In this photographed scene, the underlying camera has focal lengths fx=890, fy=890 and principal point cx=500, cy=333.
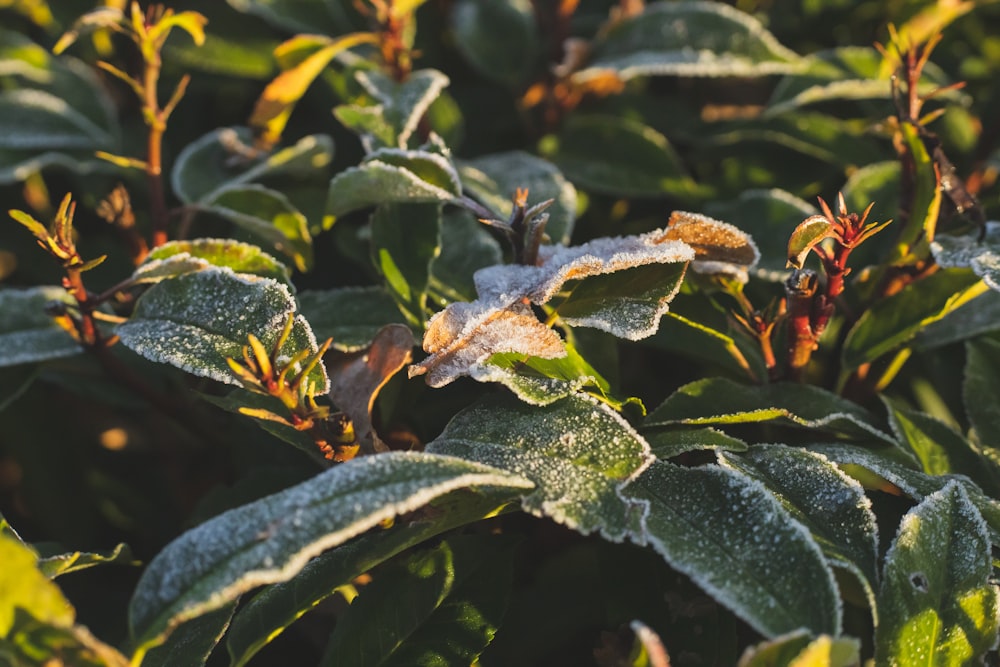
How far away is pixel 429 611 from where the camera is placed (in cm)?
80

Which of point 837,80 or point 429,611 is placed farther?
point 837,80

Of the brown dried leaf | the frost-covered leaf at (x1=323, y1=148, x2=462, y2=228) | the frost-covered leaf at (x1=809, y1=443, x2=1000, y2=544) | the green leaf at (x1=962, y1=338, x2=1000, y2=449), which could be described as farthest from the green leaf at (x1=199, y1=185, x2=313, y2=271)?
the green leaf at (x1=962, y1=338, x2=1000, y2=449)

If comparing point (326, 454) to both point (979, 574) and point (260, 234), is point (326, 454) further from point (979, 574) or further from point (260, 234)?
point (979, 574)

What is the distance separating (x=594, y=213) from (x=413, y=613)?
A: 0.72m

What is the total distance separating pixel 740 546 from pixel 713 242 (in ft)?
0.98

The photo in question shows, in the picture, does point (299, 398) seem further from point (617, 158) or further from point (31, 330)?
point (617, 158)

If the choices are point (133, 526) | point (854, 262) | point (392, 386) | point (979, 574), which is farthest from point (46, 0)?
point (979, 574)

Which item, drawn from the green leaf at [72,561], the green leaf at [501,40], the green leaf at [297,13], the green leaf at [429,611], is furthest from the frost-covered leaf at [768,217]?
the green leaf at [72,561]

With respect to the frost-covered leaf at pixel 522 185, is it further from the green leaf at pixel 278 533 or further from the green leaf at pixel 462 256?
the green leaf at pixel 278 533

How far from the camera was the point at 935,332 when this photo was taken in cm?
97

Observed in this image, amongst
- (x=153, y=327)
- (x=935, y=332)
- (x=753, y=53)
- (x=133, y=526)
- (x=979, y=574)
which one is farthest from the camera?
(x=133, y=526)

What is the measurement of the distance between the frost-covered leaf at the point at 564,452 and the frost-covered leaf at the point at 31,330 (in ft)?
1.46

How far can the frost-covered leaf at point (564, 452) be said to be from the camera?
67 cm

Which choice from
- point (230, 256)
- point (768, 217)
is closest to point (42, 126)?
point (230, 256)
